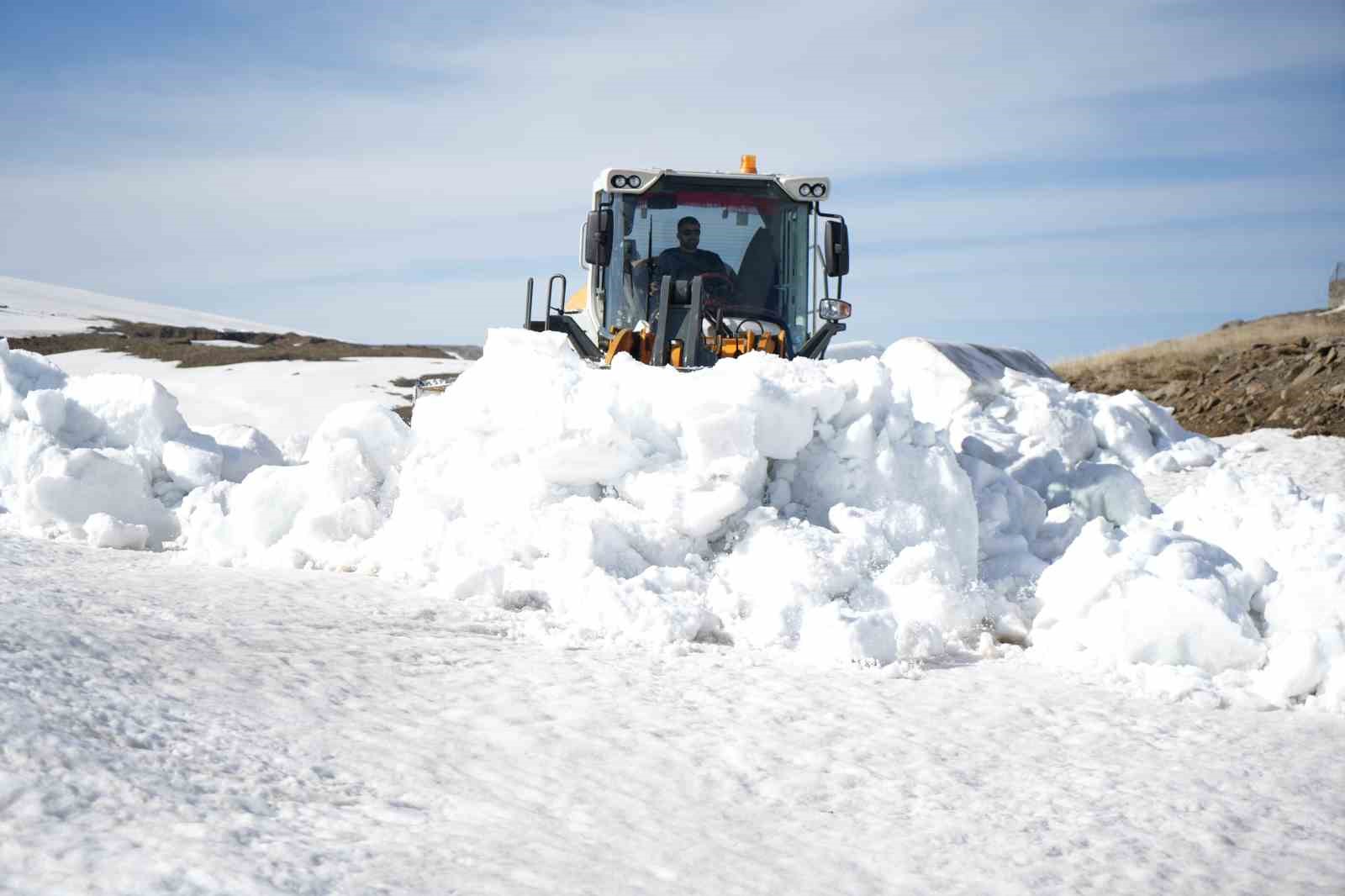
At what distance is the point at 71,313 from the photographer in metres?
36.0

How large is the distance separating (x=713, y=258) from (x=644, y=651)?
427 centimetres

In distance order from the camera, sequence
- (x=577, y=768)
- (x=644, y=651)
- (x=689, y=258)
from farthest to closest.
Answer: (x=689, y=258)
(x=644, y=651)
(x=577, y=768)

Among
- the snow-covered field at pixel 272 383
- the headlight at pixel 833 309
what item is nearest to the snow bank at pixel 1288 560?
the headlight at pixel 833 309

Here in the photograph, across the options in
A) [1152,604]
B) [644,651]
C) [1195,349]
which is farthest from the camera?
[1195,349]

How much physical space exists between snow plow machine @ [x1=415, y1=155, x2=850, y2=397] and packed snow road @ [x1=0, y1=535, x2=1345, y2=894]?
12.3 feet

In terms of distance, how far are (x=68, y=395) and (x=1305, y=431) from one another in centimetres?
1416

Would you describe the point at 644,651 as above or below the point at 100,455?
below

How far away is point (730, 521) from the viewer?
6312 mm

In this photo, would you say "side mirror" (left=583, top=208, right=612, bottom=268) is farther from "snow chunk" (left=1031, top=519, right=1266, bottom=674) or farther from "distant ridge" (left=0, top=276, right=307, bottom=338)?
"distant ridge" (left=0, top=276, right=307, bottom=338)

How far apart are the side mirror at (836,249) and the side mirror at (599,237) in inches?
56.9

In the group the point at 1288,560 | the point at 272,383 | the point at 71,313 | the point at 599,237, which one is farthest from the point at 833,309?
the point at 71,313

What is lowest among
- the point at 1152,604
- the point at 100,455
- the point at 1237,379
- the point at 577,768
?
the point at 577,768

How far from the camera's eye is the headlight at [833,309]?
8820 mm

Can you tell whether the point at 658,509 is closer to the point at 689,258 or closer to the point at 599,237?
the point at 599,237
